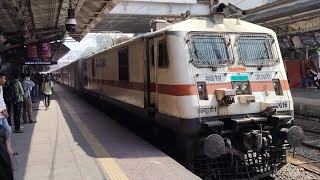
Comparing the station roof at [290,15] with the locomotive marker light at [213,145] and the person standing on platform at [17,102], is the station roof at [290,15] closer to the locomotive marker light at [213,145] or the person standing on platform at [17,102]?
the locomotive marker light at [213,145]

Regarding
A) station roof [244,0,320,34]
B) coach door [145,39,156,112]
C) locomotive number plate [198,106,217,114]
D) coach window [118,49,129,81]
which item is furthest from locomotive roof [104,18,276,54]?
station roof [244,0,320,34]

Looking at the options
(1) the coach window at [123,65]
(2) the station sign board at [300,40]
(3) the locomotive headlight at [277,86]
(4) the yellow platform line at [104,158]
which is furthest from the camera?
(2) the station sign board at [300,40]

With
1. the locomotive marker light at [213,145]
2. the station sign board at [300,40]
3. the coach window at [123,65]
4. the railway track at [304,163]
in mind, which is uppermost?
the station sign board at [300,40]

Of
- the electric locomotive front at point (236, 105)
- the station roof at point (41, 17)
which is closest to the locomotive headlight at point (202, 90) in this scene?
the electric locomotive front at point (236, 105)

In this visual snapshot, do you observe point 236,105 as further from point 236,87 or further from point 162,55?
point 162,55

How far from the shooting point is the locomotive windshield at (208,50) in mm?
7660

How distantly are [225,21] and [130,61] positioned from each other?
2.96 meters

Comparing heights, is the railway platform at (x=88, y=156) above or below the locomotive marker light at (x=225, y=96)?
below

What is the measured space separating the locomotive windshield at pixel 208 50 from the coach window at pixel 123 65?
3.35m

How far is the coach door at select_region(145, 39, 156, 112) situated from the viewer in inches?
339

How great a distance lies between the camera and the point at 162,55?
8055 millimetres

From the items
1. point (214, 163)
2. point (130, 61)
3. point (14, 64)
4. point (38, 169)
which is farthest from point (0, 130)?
point (14, 64)

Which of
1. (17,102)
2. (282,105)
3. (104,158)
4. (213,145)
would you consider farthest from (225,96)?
(17,102)

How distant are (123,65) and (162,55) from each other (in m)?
3.41
